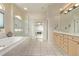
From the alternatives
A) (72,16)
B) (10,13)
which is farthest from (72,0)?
(72,16)

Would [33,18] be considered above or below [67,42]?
above

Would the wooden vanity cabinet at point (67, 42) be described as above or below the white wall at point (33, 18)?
below

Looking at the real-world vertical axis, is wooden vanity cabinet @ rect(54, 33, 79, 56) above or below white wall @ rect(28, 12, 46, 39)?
below

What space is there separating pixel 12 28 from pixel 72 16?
1.88 metres

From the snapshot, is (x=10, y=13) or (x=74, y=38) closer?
(x=10, y=13)

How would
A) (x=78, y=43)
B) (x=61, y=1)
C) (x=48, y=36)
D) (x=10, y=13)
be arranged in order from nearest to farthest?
(x=61, y=1)
(x=10, y=13)
(x=78, y=43)
(x=48, y=36)

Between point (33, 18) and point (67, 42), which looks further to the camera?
point (67, 42)

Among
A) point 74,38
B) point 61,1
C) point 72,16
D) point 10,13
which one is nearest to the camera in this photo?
point 61,1

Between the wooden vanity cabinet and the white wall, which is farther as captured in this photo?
the wooden vanity cabinet

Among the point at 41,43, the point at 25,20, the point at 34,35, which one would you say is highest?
the point at 25,20

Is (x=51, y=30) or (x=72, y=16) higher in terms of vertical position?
(x=72, y=16)

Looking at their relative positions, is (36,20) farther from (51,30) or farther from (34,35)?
(51,30)

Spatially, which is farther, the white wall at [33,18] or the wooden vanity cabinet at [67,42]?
the wooden vanity cabinet at [67,42]

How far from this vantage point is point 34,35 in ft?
8.42
